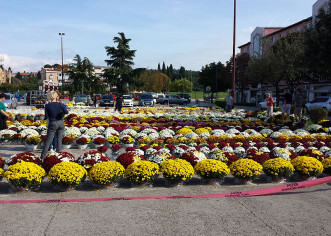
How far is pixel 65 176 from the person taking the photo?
597cm

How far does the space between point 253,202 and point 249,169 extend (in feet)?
3.91

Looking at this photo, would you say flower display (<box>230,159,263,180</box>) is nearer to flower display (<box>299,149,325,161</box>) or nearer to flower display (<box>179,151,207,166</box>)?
flower display (<box>179,151,207,166</box>)

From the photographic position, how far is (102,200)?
5.64 metres

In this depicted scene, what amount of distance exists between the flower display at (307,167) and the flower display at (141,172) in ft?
9.98

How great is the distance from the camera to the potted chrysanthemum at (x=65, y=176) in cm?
596

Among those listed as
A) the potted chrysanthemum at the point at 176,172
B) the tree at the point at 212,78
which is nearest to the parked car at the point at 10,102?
the potted chrysanthemum at the point at 176,172

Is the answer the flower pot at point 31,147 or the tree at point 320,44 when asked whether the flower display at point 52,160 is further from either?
the tree at point 320,44

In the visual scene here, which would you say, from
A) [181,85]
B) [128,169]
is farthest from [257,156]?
[181,85]

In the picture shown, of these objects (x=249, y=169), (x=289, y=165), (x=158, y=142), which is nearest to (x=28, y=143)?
(x=158, y=142)

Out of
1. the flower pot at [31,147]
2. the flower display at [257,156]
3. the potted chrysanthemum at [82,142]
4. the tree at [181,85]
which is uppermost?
the tree at [181,85]

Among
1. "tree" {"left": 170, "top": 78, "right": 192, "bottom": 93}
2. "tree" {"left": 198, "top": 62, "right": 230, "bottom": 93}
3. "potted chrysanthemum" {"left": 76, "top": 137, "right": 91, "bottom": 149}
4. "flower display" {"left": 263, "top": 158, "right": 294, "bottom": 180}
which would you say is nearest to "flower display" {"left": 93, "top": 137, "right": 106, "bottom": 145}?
"potted chrysanthemum" {"left": 76, "top": 137, "right": 91, "bottom": 149}

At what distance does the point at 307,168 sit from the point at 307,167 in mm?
23

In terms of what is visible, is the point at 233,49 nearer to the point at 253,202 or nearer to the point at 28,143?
the point at 28,143

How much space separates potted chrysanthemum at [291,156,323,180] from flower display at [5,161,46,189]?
205 inches
